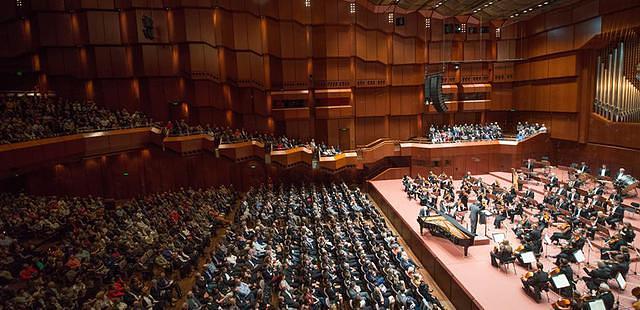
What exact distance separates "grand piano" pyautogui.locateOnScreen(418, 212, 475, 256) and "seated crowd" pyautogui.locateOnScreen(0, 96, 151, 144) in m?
9.82

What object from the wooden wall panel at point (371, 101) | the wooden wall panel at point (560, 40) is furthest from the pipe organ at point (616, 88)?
the wooden wall panel at point (371, 101)

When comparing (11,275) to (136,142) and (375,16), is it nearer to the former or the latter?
(136,142)

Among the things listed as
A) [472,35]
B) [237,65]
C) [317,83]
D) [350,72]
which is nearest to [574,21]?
[472,35]

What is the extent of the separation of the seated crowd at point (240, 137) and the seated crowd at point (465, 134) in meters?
4.07

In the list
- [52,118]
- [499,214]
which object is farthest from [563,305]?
Result: [52,118]

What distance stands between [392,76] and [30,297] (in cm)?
1431

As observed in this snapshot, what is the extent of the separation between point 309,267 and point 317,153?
294 inches

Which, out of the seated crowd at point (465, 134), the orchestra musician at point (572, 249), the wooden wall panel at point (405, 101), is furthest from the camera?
the wooden wall panel at point (405, 101)

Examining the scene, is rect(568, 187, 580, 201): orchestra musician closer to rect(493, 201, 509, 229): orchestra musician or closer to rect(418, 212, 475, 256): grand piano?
rect(493, 201, 509, 229): orchestra musician

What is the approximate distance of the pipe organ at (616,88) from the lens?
11477 millimetres

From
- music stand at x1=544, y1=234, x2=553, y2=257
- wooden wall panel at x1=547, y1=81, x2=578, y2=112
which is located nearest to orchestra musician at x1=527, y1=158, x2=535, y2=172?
wooden wall panel at x1=547, y1=81, x2=578, y2=112

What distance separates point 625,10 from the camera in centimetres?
1135

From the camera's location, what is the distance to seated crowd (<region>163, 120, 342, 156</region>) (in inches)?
539

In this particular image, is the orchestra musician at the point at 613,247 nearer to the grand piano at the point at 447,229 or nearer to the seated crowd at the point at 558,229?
the seated crowd at the point at 558,229
